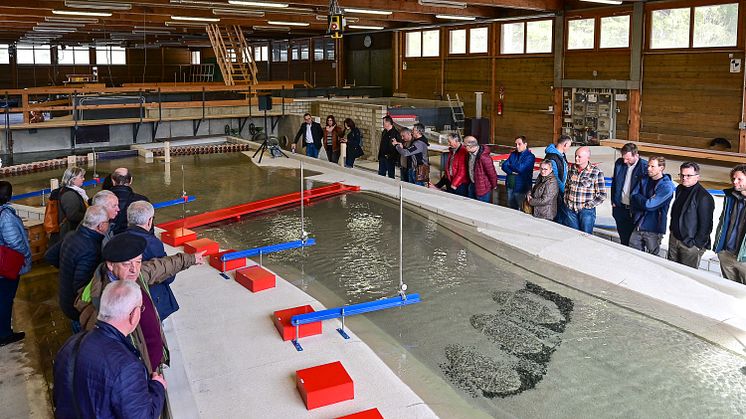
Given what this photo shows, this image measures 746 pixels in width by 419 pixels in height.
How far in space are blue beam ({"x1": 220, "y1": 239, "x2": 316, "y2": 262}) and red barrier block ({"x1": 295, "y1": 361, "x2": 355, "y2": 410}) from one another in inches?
104

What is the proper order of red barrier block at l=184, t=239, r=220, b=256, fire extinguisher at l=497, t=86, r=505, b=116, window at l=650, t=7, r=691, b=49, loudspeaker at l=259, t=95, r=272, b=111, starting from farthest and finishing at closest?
fire extinguisher at l=497, t=86, r=505, b=116
loudspeaker at l=259, t=95, r=272, b=111
window at l=650, t=7, r=691, b=49
red barrier block at l=184, t=239, r=220, b=256

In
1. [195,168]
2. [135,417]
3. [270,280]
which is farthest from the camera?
[195,168]

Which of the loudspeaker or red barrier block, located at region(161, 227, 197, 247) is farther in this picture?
the loudspeaker

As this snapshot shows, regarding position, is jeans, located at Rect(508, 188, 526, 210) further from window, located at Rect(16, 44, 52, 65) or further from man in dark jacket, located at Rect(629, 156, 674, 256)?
window, located at Rect(16, 44, 52, 65)

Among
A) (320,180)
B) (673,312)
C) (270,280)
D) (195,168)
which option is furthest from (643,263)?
(195,168)

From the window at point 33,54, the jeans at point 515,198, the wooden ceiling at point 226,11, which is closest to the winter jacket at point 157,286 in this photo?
the jeans at point 515,198

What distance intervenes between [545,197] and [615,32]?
35.9 ft

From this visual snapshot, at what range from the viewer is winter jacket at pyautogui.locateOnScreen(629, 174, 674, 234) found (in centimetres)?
650

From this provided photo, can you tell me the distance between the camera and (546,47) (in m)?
19.0

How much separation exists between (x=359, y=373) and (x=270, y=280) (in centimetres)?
184

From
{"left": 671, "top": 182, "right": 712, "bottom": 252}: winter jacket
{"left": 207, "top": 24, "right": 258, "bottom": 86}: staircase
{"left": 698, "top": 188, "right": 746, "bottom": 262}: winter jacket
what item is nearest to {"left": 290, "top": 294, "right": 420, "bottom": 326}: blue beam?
{"left": 671, "top": 182, "right": 712, "bottom": 252}: winter jacket

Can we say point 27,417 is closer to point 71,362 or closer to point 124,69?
point 71,362

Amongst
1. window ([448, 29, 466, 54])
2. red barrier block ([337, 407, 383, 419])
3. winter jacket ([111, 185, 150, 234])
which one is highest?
window ([448, 29, 466, 54])

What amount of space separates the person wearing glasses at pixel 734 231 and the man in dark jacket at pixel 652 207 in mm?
692
